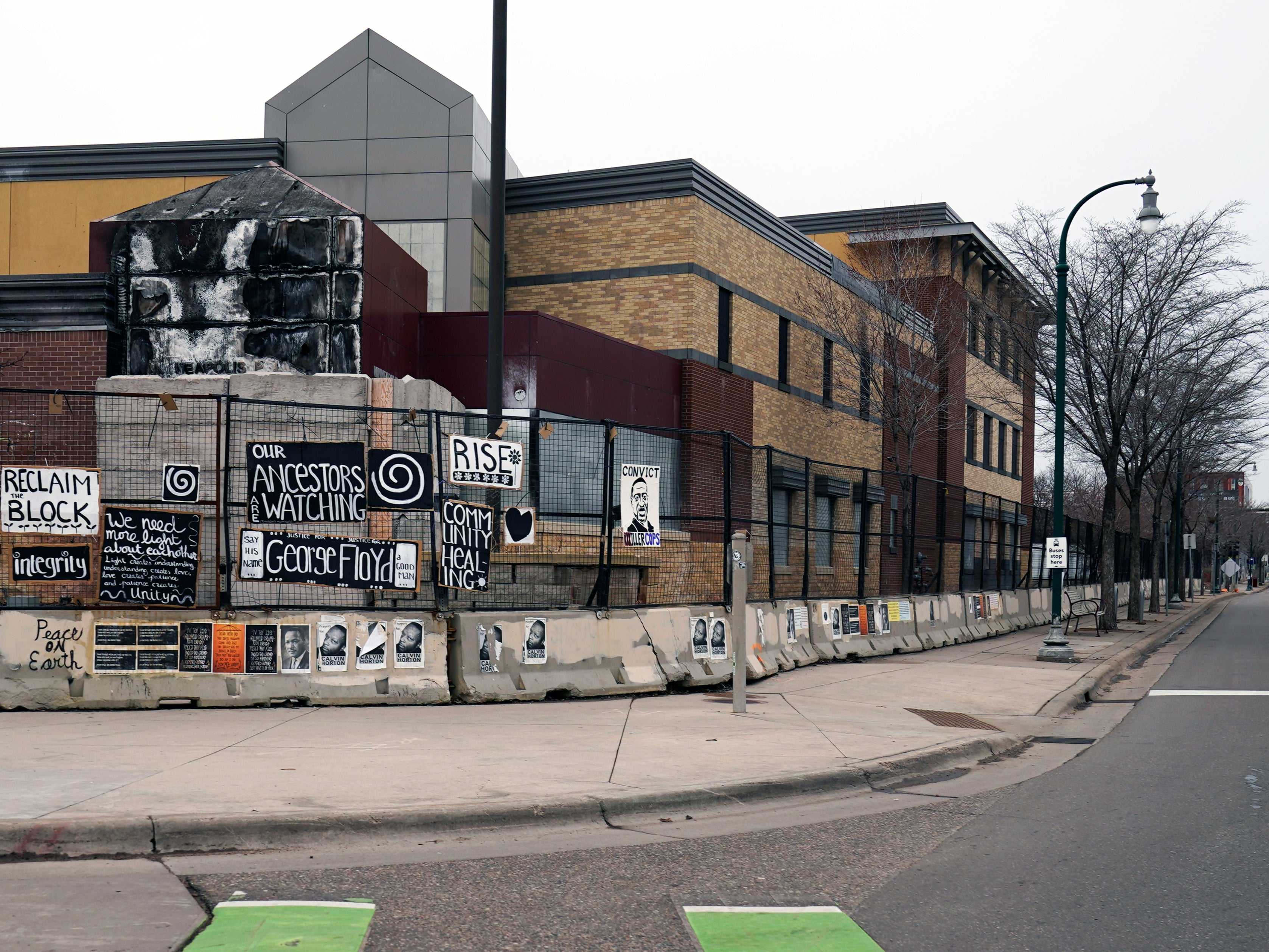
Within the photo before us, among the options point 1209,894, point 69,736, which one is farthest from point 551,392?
point 1209,894

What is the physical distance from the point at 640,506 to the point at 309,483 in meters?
3.39

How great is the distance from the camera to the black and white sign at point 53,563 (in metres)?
10.1

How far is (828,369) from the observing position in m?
29.9

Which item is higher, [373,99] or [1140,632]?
[373,99]

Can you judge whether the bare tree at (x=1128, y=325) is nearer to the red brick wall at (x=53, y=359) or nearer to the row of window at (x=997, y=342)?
the row of window at (x=997, y=342)

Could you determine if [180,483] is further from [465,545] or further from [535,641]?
[535,641]

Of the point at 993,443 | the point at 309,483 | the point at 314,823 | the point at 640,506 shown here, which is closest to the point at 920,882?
the point at 314,823

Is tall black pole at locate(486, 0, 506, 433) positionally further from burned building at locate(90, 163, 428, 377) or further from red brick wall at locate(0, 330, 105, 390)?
red brick wall at locate(0, 330, 105, 390)

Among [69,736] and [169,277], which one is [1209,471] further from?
[69,736]

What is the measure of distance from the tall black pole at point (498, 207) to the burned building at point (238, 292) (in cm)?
495

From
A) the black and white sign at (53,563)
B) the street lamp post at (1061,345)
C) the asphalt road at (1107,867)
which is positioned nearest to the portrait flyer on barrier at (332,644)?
the black and white sign at (53,563)

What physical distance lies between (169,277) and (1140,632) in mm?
22001

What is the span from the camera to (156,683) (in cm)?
1009

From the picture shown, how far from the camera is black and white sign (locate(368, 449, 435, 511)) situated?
1063 cm
